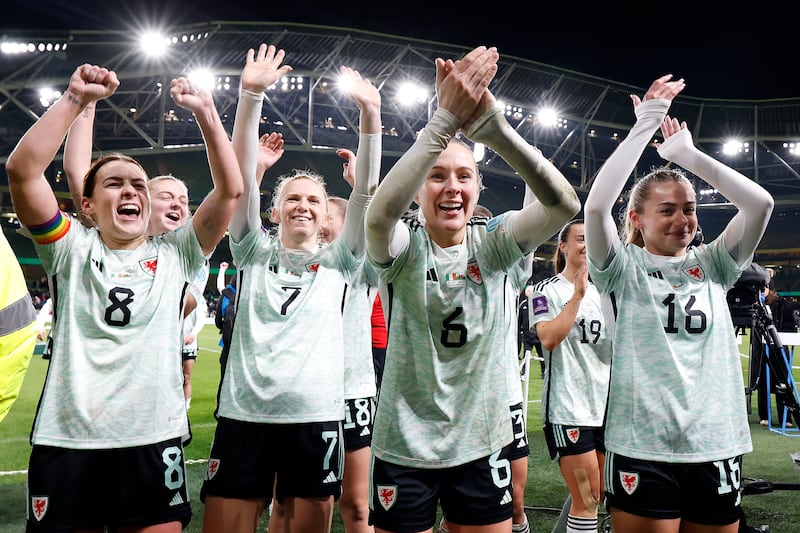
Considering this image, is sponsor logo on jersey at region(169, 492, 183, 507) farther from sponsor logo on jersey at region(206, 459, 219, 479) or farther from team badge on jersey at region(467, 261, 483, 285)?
team badge on jersey at region(467, 261, 483, 285)

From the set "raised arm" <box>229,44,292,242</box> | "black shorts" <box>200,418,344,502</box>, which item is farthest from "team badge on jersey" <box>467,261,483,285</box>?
"raised arm" <box>229,44,292,242</box>

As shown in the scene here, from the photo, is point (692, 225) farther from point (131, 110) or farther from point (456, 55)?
point (131, 110)

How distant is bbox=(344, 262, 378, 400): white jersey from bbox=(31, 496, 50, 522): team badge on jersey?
192cm

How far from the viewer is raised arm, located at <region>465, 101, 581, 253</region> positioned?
1952 mm

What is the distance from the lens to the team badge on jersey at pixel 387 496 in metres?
2.21

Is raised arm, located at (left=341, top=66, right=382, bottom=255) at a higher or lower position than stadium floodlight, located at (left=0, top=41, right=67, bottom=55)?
lower

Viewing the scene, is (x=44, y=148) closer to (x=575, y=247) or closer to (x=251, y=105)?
(x=251, y=105)

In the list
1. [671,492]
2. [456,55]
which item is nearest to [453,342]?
[671,492]

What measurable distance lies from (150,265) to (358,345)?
5.72ft

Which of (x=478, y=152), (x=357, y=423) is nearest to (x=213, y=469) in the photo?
(x=357, y=423)

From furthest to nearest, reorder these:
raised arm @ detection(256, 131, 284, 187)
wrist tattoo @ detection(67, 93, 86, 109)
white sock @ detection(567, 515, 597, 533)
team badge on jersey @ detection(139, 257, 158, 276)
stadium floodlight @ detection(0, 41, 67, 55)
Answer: stadium floodlight @ detection(0, 41, 67, 55), white sock @ detection(567, 515, 597, 533), raised arm @ detection(256, 131, 284, 187), team badge on jersey @ detection(139, 257, 158, 276), wrist tattoo @ detection(67, 93, 86, 109)

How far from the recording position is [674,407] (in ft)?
8.30

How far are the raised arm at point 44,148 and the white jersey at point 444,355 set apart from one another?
4.39ft

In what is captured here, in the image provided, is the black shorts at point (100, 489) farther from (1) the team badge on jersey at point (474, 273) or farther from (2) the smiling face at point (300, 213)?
(1) the team badge on jersey at point (474, 273)
